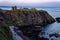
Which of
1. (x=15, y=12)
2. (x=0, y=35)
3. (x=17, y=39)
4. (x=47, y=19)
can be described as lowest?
(x=47, y=19)

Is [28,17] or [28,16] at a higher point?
[28,16]

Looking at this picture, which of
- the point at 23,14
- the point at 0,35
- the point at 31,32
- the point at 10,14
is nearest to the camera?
the point at 0,35

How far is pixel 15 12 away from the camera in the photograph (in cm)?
8481

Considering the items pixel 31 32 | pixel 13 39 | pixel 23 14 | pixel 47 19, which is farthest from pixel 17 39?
pixel 47 19

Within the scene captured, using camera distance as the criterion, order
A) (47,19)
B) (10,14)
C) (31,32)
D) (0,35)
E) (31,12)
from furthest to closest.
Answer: (47,19), (31,12), (10,14), (31,32), (0,35)

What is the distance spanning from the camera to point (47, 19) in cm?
10356

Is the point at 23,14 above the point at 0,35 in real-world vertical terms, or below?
below

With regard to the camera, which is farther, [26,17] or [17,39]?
[26,17]

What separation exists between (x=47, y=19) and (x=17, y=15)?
22.8 meters

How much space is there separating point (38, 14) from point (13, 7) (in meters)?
14.9

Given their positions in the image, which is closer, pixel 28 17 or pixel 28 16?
pixel 28 17

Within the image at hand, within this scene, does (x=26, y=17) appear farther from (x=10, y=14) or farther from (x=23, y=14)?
(x=10, y=14)

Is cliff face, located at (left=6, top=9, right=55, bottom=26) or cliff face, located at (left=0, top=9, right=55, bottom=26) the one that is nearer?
cliff face, located at (left=0, top=9, right=55, bottom=26)

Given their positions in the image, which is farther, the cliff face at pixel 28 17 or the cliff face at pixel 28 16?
the cliff face at pixel 28 17
